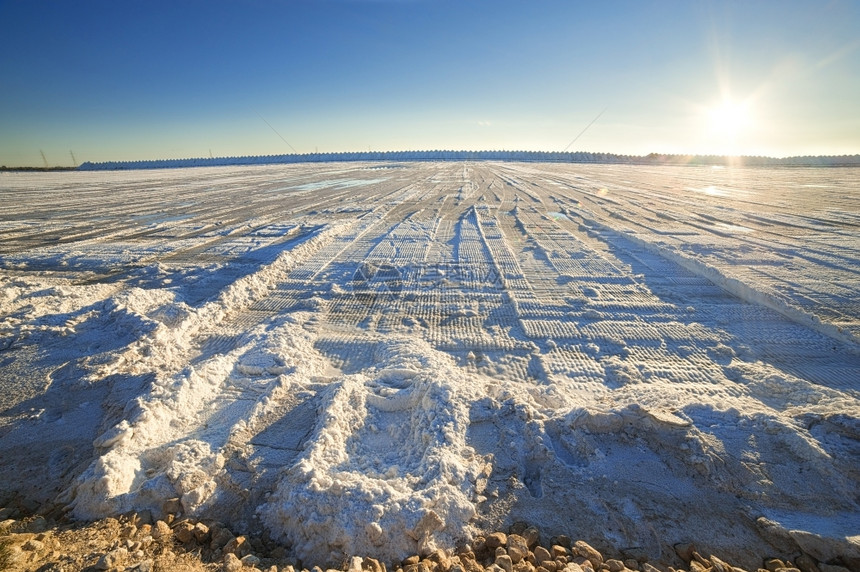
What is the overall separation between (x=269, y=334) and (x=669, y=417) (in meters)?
4.02

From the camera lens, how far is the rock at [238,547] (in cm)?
213

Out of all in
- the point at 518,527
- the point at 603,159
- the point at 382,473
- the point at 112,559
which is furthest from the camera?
the point at 603,159

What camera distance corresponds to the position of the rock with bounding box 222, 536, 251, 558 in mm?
2131

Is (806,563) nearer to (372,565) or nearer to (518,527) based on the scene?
(518,527)

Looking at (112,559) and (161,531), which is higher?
(112,559)

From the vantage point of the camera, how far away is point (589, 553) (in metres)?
2.14

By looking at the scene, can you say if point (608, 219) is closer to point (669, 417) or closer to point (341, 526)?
point (669, 417)

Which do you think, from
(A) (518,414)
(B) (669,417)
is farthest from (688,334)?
(A) (518,414)

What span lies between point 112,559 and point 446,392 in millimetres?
2242

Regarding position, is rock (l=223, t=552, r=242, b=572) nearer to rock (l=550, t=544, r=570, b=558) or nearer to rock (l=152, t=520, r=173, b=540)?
rock (l=152, t=520, r=173, b=540)

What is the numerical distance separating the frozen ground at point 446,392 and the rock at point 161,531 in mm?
163

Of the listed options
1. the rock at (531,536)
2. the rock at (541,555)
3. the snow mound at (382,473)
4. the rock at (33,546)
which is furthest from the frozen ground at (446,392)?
the rock at (33,546)

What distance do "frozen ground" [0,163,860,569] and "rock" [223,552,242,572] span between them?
30cm

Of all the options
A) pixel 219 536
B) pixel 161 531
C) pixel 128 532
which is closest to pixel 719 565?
pixel 219 536
